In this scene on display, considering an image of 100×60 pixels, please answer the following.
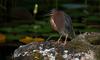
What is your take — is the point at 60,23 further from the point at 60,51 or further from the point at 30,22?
the point at 30,22

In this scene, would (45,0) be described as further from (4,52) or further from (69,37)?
(69,37)

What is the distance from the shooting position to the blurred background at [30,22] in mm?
7690

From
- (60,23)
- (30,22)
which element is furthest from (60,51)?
(30,22)

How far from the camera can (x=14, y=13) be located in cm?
991

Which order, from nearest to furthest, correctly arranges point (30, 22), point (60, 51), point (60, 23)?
point (60, 51)
point (60, 23)
point (30, 22)

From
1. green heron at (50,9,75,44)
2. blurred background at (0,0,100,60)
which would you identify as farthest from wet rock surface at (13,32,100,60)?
blurred background at (0,0,100,60)

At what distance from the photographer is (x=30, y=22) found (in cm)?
951

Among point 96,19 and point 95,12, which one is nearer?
point 96,19

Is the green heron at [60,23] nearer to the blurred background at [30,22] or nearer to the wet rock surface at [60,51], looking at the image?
the wet rock surface at [60,51]

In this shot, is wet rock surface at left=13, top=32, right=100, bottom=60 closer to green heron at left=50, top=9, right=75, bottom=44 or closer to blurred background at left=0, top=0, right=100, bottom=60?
green heron at left=50, top=9, right=75, bottom=44

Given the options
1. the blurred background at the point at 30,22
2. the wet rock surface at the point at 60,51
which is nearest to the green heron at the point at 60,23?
the wet rock surface at the point at 60,51

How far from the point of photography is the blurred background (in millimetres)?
7690

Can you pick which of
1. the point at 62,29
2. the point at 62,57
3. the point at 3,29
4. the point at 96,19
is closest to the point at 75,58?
the point at 62,57

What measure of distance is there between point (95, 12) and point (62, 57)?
642 cm
